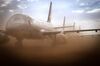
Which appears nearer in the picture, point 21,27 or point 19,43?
point 21,27

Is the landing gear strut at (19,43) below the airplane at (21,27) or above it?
below

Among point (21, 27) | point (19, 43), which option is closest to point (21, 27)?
point (21, 27)

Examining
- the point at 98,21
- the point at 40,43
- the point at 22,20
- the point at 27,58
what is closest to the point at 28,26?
the point at 22,20

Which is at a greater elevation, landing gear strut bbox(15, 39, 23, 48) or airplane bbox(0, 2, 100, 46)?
airplane bbox(0, 2, 100, 46)

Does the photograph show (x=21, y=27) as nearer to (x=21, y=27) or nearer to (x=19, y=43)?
(x=21, y=27)

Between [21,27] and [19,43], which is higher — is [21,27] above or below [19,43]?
above

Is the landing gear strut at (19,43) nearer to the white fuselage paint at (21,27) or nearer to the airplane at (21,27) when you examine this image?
the airplane at (21,27)

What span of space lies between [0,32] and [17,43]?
51cm

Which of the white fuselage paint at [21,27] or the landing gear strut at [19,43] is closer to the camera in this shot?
the white fuselage paint at [21,27]

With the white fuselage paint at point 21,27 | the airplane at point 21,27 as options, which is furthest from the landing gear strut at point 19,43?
the white fuselage paint at point 21,27

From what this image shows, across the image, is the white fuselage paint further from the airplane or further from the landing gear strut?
the landing gear strut

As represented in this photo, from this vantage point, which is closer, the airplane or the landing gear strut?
the airplane

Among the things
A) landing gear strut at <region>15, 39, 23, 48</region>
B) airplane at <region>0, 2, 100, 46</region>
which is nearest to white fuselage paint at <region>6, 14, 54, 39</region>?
airplane at <region>0, 2, 100, 46</region>

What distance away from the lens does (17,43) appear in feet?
16.1
